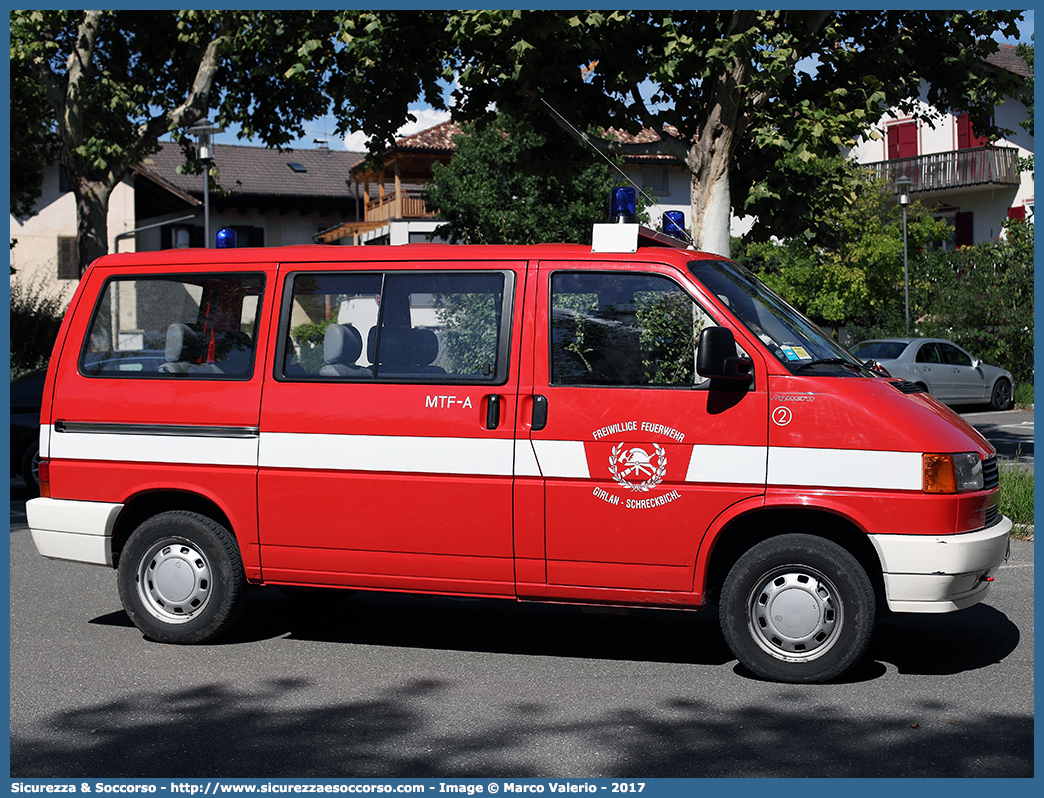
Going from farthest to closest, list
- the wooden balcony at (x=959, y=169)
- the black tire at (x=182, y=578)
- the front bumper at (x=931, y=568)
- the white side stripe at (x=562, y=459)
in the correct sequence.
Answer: the wooden balcony at (x=959, y=169) → the black tire at (x=182, y=578) → the white side stripe at (x=562, y=459) → the front bumper at (x=931, y=568)

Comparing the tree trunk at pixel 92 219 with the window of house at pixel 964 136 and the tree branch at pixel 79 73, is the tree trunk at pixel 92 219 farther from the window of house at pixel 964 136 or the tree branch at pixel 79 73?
the window of house at pixel 964 136

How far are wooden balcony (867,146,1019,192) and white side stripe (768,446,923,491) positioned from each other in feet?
114

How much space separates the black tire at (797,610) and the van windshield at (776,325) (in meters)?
0.87

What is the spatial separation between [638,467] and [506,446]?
69 cm

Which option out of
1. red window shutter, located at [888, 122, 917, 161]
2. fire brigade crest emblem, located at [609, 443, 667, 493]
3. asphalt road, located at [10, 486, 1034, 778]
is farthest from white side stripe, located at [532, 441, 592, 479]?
red window shutter, located at [888, 122, 917, 161]

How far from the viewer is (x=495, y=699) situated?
5.48 metres

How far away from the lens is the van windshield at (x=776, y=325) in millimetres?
5797

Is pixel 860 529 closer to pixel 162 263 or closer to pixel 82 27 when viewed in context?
pixel 162 263

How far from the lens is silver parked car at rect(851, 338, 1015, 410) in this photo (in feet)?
76.4

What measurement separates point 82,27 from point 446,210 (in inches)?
516

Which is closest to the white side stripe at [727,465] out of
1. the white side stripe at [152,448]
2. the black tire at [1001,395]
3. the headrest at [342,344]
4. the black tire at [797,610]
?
the black tire at [797,610]

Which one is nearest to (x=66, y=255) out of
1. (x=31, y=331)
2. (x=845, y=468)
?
(x=31, y=331)

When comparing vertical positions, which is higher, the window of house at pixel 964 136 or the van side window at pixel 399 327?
the window of house at pixel 964 136

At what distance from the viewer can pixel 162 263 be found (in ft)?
22.2
